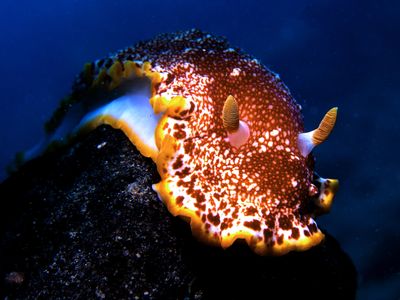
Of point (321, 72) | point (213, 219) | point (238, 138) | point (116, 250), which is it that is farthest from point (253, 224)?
point (321, 72)

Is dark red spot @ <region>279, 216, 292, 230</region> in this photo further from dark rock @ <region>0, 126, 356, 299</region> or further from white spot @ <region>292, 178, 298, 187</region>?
dark rock @ <region>0, 126, 356, 299</region>

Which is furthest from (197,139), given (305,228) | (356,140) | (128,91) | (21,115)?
(21,115)

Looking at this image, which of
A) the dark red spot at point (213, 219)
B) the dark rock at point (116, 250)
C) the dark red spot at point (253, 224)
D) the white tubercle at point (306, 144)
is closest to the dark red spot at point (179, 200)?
the dark red spot at point (213, 219)

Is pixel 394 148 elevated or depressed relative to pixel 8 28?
depressed

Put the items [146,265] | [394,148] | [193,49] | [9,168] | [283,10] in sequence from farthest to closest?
[283,10], [394,148], [9,168], [193,49], [146,265]

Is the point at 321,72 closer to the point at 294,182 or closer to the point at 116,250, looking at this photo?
the point at 294,182

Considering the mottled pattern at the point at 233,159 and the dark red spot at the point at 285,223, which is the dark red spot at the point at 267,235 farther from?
the dark red spot at the point at 285,223

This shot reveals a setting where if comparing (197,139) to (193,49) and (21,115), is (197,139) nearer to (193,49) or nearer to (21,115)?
(193,49)
